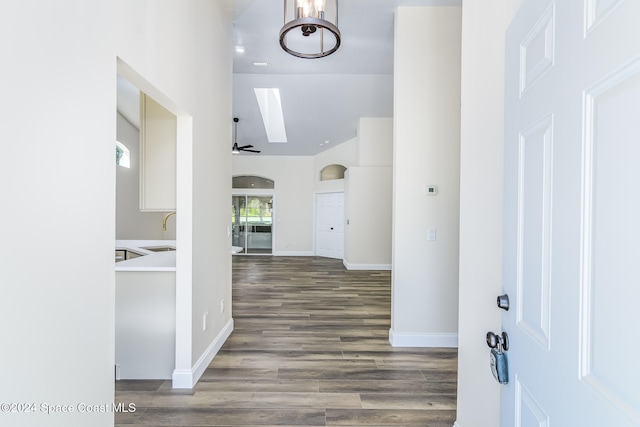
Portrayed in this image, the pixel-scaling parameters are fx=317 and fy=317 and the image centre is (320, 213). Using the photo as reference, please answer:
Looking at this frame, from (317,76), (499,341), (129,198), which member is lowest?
(499,341)

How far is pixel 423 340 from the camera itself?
3.15 metres

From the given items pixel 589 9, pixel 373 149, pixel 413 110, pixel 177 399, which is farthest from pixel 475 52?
pixel 373 149

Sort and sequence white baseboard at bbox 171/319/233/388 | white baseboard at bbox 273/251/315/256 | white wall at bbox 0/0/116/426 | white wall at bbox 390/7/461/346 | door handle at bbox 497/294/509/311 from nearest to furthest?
1. white wall at bbox 0/0/116/426
2. door handle at bbox 497/294/509/311
3. white baseboard at bbox 171/319/233/388
4. white wall at bbox 390/7/461/346
5. white baseboard at bbox 273/251/315/256

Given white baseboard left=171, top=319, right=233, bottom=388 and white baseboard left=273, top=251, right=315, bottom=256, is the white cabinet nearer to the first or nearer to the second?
white baseboard left=171, top=319, right=233, bottom=388

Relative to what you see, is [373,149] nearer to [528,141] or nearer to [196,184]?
[196,184]

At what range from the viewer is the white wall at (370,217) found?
7.30 metres

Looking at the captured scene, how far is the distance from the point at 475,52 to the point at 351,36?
2489 mm

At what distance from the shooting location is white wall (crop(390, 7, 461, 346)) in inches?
123

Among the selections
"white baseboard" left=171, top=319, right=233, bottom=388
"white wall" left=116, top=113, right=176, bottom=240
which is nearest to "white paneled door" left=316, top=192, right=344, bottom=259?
"white wall" left=116, top=113, right=176, bottom=240

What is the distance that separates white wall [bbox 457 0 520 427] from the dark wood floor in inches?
23.9

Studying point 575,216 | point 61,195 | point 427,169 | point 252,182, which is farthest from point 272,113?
point 575,216

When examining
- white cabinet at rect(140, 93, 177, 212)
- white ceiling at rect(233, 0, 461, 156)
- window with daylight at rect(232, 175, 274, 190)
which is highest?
white ceiling at rect(233, 0, 461, 156)

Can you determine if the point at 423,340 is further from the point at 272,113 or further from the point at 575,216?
the point at 272,113

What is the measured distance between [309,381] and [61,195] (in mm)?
2107
